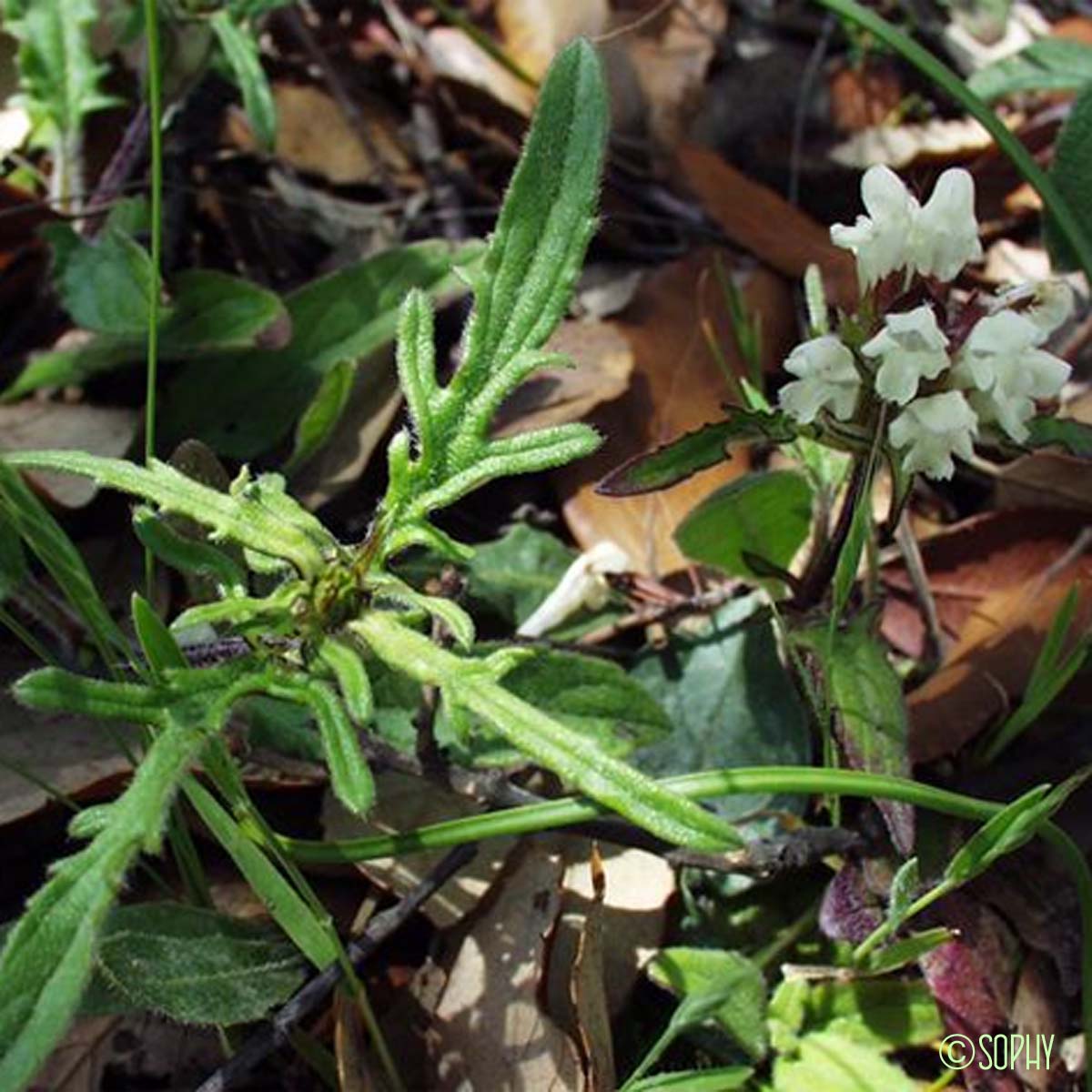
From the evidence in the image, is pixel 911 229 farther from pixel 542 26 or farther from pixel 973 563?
pixel 542 26

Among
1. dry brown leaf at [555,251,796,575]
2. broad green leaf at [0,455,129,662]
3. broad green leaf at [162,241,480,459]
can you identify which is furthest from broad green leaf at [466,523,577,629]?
broad green leaf at [0,455,129,662]

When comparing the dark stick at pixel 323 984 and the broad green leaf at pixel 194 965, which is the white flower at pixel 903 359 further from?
the broad green leaf at pixel 194 965

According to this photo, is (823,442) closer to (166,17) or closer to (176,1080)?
(176,1080)

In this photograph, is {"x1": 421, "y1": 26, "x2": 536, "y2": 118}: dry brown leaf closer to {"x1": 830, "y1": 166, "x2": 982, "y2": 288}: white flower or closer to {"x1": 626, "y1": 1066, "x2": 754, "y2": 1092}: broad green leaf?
{"x1": 830, "y1": 166, "x2": 982, "y2": 288}: white flower

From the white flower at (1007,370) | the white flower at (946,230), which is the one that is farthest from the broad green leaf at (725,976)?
the white flower at (946,230)

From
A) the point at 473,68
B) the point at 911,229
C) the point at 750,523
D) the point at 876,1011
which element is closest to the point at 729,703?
the point at 750,523

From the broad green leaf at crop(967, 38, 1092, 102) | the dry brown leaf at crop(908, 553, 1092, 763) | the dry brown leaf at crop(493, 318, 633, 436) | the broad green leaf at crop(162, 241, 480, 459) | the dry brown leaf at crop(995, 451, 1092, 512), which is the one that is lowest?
the dry brown leaf at crop(908, 553, 1092, 763)
